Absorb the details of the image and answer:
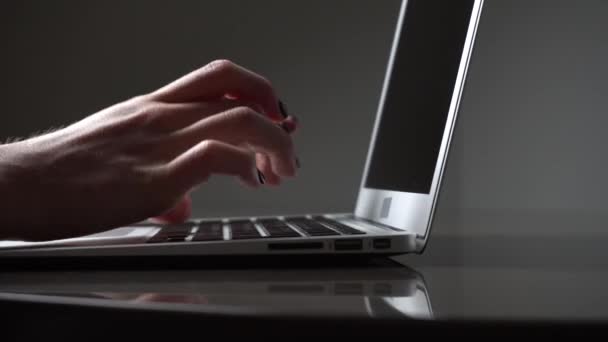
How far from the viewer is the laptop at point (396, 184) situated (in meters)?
0.52

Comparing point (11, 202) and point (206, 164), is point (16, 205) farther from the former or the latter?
point (206, 164)

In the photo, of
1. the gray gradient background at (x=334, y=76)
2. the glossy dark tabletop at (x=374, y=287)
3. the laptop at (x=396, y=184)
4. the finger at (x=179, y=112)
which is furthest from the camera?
the gray gradient background at (x=334, y=76)

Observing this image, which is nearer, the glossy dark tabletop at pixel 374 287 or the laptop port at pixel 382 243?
the glossy dark tabletop at pixel 374 287

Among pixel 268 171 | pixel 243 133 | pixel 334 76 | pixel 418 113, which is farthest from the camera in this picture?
pixel 334 76

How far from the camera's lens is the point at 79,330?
1.01 ft

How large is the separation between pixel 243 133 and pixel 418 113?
32 centimetres

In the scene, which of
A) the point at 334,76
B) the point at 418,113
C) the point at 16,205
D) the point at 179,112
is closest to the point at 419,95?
the point at 418,113

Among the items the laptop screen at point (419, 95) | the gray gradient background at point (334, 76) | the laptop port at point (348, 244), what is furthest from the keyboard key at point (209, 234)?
the gray gradient background at point (334, 76)

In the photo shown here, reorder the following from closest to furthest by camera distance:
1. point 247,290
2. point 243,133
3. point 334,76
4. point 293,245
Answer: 1. point 247,290
2. point 293,245
3. point 243,133
4. point 334,76

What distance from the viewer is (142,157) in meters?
0.61

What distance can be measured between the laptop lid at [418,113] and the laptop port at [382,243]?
5cm

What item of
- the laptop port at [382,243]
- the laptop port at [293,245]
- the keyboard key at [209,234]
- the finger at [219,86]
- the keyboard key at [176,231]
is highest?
the finger at [219,86]

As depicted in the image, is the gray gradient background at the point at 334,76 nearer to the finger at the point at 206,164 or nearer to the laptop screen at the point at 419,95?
the laptop screen at the point at 419,95

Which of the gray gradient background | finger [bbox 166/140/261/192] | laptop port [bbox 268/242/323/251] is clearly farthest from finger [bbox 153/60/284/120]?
the gray gradient background
